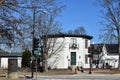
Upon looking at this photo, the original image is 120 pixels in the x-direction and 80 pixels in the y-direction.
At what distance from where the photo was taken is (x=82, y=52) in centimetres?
7919

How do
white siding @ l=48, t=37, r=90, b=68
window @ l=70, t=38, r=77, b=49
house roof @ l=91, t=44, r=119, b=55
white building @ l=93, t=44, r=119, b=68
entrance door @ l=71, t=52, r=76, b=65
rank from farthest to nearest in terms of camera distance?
house roof @ l=91, t=44, r=119, b=55 → white building @ l=93, t=44, r=119, b=68 → window @ l=70, t=38, r=77, b=49 → entrance door @ l=71, t=52, r=76, b=65 → white siding @ l=48, t=37, r=90, b=68

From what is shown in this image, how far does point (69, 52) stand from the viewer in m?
77.6

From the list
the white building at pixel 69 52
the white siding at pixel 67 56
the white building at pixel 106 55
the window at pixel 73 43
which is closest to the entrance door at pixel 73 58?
the white building at pixel 69 52

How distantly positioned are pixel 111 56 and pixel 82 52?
86.6ft

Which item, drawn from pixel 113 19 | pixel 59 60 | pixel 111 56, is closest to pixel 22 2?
pixel 113 19

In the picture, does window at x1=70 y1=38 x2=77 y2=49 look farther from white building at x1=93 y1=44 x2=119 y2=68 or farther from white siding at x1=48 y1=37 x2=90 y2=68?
white building at x1=93 y1=44 x2=119 y2=68

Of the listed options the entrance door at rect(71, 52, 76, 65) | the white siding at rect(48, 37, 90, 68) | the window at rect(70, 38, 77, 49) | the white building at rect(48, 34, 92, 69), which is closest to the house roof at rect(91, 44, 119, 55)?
the white building at rect(48, 34, 92, 69)

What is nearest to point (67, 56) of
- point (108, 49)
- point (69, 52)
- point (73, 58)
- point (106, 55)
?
point (69, 52)

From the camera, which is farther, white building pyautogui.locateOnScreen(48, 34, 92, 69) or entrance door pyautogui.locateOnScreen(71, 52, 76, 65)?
entrance door pyautogui.locateOnScreen(71, 52, 76, 65)

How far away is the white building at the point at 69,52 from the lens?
76250 millimetres

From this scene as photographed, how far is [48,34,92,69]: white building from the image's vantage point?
76250 mm

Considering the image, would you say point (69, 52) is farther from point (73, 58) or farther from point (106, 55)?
point (106, 55)

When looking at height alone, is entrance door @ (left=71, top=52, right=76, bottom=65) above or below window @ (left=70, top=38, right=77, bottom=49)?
below

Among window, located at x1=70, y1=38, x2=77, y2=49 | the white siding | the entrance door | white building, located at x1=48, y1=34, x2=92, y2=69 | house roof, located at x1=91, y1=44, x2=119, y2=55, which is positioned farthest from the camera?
house roof, located at x1=91, y1=44, x2=119, y2=55
